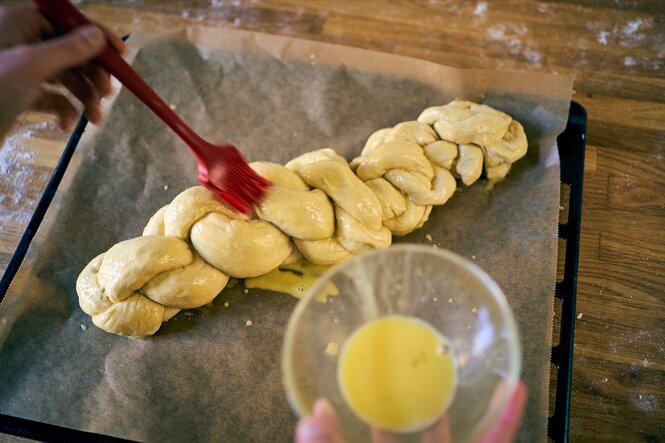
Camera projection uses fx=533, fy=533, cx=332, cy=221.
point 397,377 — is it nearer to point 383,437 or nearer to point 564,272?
point 383,437

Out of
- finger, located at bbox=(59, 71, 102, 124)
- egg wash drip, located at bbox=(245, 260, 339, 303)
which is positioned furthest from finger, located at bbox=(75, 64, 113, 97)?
egg wash drip, located at bbox=(245, 260, 339, 303)

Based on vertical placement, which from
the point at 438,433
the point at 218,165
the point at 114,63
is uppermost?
the point at 114,63

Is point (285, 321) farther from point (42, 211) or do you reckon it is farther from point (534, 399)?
point (42, 211)

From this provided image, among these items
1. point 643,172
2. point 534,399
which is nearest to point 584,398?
point 534,399

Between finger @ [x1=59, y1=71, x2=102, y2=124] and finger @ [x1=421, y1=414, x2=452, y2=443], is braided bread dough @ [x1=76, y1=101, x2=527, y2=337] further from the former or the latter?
finger @ [x1=421, y1=414, x2=452, y2=443]

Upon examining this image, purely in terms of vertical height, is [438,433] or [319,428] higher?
[319,428]

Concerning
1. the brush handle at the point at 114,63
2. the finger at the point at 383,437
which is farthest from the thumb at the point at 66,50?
the finger at the point at 383,437

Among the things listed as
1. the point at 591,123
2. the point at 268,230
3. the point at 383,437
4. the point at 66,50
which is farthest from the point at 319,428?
the point at 591,123
